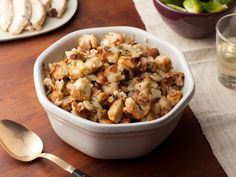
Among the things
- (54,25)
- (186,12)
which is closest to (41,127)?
(54,25)

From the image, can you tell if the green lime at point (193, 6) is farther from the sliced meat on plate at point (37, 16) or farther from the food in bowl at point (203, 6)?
the sliced meat on plate at point (37, 16)

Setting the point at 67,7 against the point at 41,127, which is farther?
the point at 67,7

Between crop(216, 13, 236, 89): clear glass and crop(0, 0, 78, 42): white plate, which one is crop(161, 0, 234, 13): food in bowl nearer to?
crop(216, 13, 236, 89): clear glass

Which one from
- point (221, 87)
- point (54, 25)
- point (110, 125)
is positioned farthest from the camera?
point (54, 25)

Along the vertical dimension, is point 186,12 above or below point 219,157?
above

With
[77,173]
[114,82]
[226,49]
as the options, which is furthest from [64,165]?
[226,49]

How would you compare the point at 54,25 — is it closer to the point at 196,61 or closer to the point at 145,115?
the point at 196,61

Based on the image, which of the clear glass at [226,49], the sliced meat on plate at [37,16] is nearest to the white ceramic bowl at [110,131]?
the clear glass at [226,49]
